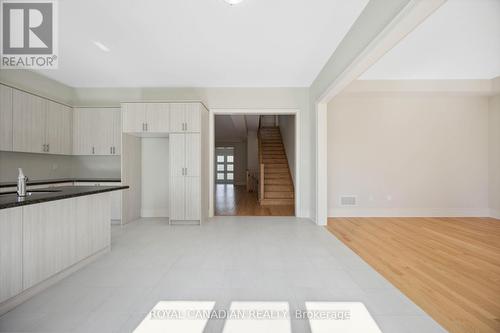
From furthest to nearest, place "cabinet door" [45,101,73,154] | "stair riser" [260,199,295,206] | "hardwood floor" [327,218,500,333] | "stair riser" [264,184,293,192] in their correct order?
"stair riser" [264,184,293,192] → "stair riser" [260,199,295,206] → "cabinet door" [45,101,73,154] → "hardwood floor" [327,218,500,333]

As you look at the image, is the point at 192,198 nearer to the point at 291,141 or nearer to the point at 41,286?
the point at 41,286

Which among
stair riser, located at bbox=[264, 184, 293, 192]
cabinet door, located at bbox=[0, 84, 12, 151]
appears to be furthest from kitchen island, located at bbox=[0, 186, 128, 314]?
stair riser, located at bbox=[264, 184, 293, 192]

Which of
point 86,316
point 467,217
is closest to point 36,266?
point 86,316

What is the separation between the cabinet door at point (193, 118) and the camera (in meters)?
→ 4.49

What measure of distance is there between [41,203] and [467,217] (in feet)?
24.5

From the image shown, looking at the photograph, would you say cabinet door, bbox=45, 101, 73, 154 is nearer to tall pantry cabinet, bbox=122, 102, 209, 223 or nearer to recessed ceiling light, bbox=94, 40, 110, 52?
tall pantry cabinet, bbox=122, 102, 209, 223

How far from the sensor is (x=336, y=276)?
235cm

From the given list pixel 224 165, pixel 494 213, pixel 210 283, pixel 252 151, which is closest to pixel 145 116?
pixel 210 283

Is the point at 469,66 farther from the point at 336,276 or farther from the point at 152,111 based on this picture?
the point at 152,111

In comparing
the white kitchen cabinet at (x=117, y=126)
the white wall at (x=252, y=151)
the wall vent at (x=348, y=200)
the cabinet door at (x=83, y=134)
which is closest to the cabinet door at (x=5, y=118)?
the cabinet door at (x=83, y=134)

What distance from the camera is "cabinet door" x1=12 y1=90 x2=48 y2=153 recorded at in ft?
12.3

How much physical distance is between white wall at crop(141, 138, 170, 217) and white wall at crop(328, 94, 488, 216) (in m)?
3.78

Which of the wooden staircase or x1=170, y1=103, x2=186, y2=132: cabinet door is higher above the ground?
x1=170, y1=103, x2=186, y2=132: cabinet door

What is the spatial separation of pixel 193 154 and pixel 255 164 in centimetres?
843
